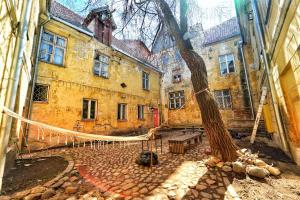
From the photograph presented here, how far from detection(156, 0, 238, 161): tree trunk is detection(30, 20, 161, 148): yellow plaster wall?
235 inches

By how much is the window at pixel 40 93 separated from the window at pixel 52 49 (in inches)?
52.7

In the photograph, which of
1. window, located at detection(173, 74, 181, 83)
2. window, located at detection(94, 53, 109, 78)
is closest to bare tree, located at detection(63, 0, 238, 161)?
window, located at detection(94, 53, 109, 78)

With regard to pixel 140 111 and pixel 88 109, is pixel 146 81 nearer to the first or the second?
pixel 140 111

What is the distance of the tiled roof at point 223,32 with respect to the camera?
12156 millimetres

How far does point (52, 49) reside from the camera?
7.39 metres

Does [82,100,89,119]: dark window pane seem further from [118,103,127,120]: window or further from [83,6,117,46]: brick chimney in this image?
[83,6,117,46]: brick chimney

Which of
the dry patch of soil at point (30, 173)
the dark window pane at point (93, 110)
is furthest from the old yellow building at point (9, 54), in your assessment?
the dark window pane at point (93, 110)

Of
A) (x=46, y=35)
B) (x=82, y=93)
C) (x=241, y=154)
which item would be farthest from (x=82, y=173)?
(x=46, y=35)

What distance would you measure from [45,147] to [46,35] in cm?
551

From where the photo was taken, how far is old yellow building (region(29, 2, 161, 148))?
702 centimetres

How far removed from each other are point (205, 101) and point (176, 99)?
1058 centimetres

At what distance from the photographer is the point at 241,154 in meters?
3.77

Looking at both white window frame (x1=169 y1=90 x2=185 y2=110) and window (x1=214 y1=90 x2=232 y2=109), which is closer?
window (x1=214 y1=90 x2=232 y2=109)

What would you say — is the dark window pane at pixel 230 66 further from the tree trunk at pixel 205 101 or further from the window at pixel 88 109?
the window at pixel 88 109
